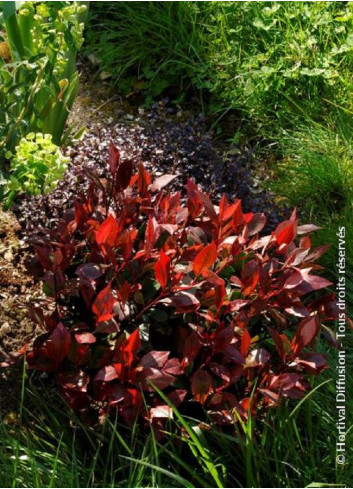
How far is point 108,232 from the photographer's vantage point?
256cm

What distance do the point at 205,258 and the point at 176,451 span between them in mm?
664

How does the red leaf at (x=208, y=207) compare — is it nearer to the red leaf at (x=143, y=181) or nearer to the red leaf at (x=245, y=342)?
the red leaf at (x=143, y=181)

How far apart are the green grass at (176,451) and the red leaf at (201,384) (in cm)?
10

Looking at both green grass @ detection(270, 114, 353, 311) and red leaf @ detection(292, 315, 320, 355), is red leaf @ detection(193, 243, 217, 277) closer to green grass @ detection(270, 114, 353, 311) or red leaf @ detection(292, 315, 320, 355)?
red leaf @ detection(292, 315, 320, 355)

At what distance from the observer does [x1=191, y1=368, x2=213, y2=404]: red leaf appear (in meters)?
2.47

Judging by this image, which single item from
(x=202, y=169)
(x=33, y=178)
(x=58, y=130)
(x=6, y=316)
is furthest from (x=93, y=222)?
(x=58, y=130)

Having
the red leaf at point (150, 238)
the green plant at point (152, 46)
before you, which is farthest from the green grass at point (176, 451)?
the green plant at point (152, 46)

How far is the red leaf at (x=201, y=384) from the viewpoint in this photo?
2469 millimetres

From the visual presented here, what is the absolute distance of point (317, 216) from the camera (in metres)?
3.66

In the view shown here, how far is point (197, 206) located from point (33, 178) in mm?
608

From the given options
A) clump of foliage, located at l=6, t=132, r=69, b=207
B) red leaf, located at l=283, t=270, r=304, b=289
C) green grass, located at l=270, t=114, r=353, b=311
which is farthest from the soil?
red leaf, located at l=283, t=270, r=304, b=289

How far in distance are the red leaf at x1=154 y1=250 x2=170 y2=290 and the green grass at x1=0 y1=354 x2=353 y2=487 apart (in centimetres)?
42

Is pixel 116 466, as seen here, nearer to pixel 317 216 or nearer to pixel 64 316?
pixel 64 316

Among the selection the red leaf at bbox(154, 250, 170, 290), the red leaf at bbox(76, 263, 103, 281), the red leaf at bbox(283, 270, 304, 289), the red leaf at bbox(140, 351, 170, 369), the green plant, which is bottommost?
the red leaf at bbox(140, 351, 170, 369)
